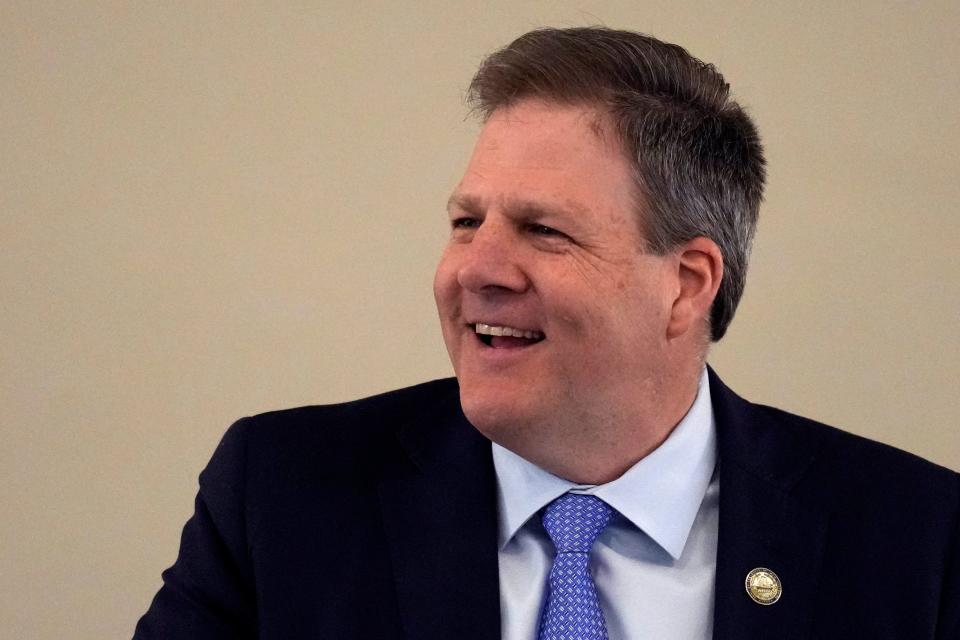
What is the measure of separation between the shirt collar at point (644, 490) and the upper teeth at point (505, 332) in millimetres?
237

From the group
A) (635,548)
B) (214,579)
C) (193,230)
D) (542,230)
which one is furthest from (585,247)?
(193,230)

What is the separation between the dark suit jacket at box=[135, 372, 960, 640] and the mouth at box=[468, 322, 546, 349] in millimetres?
258

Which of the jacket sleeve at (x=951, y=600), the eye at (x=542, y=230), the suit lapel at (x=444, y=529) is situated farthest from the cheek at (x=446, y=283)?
the jacket sleeve at (x=951, y=600)

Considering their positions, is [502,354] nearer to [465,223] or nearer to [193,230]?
[465,223]

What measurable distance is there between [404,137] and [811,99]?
98 centimetres

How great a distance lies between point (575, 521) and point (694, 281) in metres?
0.41

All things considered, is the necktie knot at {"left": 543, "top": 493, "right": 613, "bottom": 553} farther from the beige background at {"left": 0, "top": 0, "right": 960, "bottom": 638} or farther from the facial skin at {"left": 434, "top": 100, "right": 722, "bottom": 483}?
the beige background at {"left": 0, "top": 0, "right": 960, "bottom": 638}

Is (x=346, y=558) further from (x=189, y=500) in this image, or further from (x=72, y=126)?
(x=72, y=126)

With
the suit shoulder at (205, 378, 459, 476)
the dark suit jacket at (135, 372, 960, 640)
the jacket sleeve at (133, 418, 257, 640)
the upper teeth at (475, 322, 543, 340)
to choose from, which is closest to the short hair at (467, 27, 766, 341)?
the upper teeth at (475, 322, 543, 340)

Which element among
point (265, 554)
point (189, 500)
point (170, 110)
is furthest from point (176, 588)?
point (170, 110)

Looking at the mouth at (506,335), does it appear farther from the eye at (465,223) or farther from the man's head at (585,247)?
the eye at (465,223)

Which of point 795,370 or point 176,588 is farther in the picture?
point 795,370

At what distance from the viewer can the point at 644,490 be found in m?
2.26

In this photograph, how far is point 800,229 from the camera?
11.8 ft
